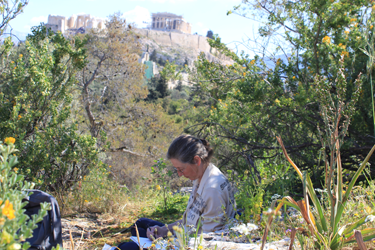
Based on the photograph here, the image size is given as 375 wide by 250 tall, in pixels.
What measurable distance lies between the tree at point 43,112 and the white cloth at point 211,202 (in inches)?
80.4

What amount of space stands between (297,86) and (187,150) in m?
2.21

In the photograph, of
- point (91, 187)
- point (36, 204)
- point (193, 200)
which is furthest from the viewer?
point (91, 187)

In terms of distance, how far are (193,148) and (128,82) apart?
777 cm

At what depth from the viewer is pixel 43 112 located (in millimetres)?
3600

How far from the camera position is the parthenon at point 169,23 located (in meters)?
109

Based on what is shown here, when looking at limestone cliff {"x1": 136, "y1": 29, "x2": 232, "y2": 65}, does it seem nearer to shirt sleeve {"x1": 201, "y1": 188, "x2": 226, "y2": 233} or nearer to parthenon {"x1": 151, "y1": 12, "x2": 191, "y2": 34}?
parthenon {"x1": 151, "y1": 12, "x2": 191, "y2": 34}

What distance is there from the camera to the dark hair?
88.6 inches

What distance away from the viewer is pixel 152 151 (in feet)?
29.6

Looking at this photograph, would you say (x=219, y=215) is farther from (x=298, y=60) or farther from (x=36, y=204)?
(x=298, y=60)

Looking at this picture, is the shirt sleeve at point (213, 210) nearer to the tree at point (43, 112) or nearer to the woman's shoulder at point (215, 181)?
the woman's shoulder at point (215, 181)

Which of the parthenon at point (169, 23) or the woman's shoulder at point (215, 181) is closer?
the woman's shoulder at point (215, 181)

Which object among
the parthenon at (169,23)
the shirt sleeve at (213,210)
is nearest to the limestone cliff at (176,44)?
the parthenon at (169,23)

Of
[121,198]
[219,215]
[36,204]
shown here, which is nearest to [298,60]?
[219,215]

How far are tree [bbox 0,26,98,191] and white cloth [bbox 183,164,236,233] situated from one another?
204 centimetres
